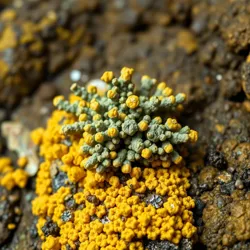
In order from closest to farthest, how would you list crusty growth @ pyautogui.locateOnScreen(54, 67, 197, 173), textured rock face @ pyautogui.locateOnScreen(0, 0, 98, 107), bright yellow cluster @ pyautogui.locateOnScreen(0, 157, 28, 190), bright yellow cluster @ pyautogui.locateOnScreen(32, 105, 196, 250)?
bright yellow cluster @ pyautogui.locateOnScreen(32, 105, 196, 250) < crusty growth @ pyautogui.locateOnScreen(54, 67, 197, 173) < bright yellow cluster @ pyautogui.locateOnScreen(0, 157, 28, 190) < textured rock face @ pyautogui.locateOnScreen(0, 0, 98, 107)

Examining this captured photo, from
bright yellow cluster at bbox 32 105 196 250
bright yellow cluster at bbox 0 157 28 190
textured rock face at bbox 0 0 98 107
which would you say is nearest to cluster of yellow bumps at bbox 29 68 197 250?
bright yellow cluster at bbox 32 105 196 250

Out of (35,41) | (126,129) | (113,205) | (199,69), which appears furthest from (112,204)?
(35,41)

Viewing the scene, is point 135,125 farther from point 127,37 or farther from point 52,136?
point 127,37

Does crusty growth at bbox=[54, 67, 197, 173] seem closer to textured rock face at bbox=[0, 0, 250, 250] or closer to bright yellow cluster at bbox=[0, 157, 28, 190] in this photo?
textured rock face at bbox=[0, 0, 250, 250]

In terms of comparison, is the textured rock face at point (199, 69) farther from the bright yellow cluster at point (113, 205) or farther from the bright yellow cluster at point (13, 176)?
the bright yellow cluster at point (13, 176)

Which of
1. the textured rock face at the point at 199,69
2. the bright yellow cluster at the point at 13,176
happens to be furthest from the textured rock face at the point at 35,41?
the bright yellow cluster at the point at 13,176

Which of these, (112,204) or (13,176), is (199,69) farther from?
(13,176)
